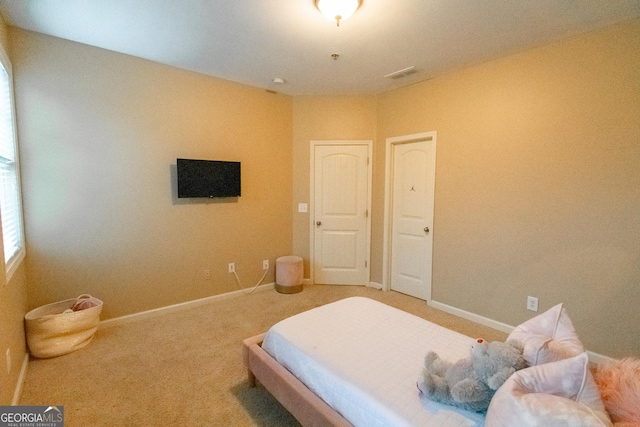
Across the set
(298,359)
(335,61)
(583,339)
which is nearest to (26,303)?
(298,359)

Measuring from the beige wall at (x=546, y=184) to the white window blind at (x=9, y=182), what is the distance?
381 centimetres

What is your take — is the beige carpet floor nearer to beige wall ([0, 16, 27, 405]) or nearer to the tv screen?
beige wall ([0, 16, 27, 405])

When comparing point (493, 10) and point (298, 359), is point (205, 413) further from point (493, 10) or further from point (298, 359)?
point (493, 10)

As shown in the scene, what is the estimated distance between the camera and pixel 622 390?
0.97 metres

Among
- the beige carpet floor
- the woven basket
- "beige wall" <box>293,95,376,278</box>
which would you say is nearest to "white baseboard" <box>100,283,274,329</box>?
the beige carpet floor

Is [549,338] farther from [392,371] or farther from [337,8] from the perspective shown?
[337,8]

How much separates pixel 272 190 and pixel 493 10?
9.71 feet

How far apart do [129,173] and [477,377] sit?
10.8 feet

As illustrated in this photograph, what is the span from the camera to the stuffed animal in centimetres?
112

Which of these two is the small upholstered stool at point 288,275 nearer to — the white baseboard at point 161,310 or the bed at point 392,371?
the white baseboard at point 161,310

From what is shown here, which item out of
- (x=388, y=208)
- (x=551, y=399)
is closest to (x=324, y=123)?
(x=388, y=208)

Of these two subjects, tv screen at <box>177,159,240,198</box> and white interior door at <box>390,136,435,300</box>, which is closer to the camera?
tv screen at <box>177,159,240,198</box>

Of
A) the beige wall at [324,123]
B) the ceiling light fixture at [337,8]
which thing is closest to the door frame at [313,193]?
the beige wall at [324,123]

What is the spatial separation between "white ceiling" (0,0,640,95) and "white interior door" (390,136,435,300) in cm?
99
